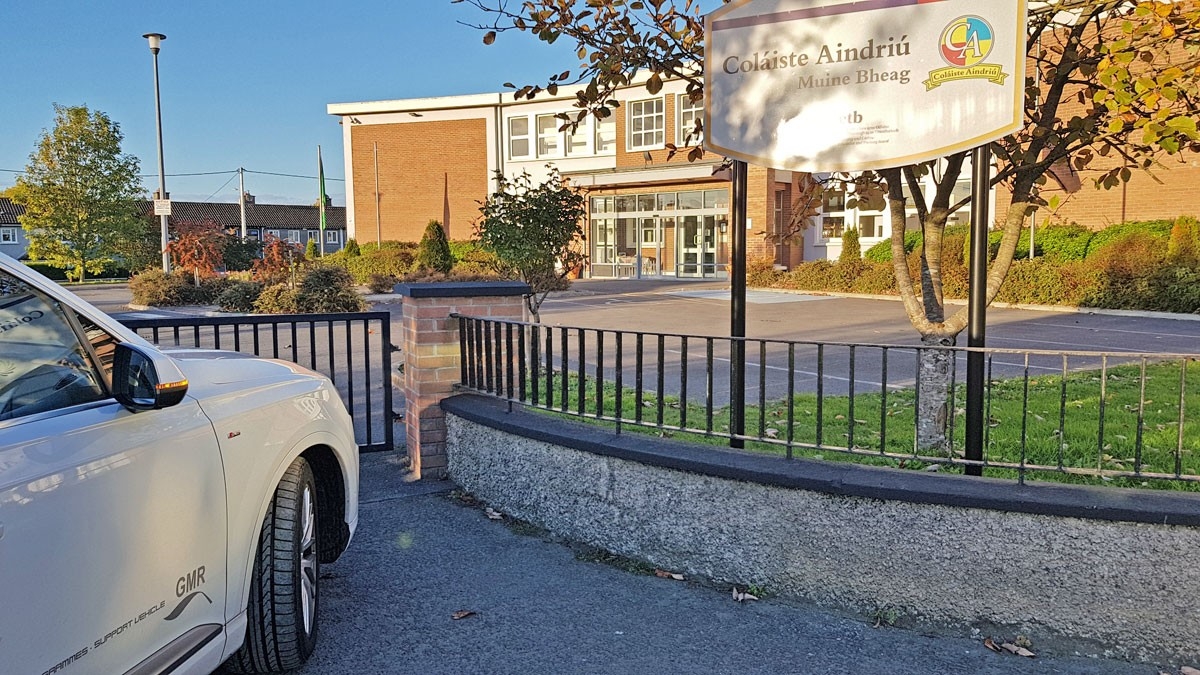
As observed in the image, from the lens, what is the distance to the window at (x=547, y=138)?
39.1 m

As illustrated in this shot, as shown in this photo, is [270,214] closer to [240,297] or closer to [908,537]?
[240,297]

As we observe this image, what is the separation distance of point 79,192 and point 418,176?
15.8 metres

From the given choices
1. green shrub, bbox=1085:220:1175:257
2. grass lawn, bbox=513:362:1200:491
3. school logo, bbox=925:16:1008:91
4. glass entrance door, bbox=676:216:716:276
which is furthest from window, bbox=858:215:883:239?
school logo, bbox=925:16:1008:91

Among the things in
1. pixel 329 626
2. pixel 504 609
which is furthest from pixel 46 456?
pixel 504 609

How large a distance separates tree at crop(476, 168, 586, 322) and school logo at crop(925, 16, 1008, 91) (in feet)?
26.4

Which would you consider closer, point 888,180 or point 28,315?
point 28,315

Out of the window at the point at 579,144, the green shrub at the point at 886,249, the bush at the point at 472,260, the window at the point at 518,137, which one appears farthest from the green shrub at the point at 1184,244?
the window at the point at 518,137

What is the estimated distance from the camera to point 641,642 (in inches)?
155

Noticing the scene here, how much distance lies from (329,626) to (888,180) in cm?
407

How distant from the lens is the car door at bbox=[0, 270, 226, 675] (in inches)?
84.2

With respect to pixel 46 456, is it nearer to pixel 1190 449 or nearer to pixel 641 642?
pixel 641 642

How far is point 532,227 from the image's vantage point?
12477 millimetres

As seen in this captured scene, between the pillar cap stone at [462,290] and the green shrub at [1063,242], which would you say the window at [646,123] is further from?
the pillar cap stone at [462,290]

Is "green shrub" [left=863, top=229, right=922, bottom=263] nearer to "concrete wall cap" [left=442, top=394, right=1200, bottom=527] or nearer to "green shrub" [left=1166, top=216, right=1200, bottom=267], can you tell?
"green shrub" [left=1166, top=216, right=1200, bottom=267]
